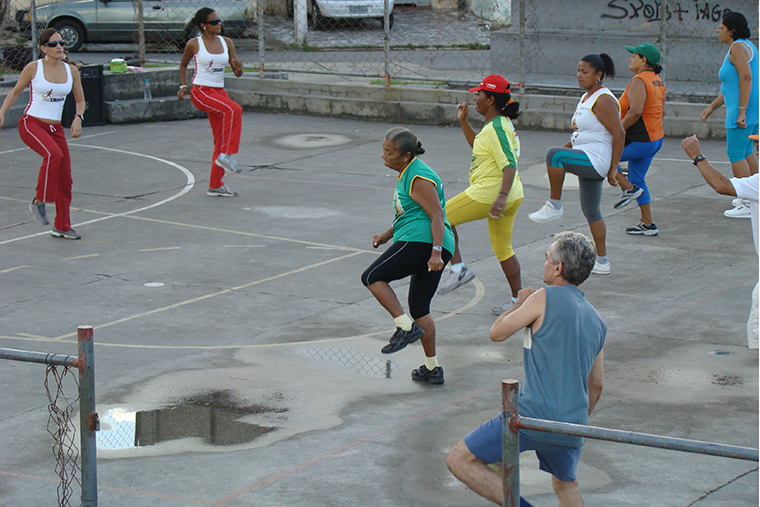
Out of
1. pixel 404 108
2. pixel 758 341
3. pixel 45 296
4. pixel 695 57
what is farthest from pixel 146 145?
pixel 758 341

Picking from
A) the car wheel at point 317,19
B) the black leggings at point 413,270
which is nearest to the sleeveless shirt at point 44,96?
the black leggings at point 413,270

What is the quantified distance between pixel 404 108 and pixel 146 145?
4.94 meters

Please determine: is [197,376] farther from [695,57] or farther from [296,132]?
[695,57]

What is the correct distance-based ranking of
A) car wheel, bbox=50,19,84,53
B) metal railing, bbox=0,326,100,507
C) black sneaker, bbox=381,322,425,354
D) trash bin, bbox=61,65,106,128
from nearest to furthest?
1. metal railing, bbox=0,326,100,507
2. black sneaker, bbox=381,322,425,354
3. trash bin, bbox=61,65,106,128
4. car wheel, bbox=50,19,84,53

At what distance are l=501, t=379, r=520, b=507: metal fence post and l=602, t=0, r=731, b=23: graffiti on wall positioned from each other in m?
16.6

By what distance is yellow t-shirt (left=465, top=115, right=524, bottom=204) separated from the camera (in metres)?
7.90

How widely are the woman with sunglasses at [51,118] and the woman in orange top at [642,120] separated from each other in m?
6.05

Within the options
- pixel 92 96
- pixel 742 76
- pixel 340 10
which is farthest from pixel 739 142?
pixel 340 10

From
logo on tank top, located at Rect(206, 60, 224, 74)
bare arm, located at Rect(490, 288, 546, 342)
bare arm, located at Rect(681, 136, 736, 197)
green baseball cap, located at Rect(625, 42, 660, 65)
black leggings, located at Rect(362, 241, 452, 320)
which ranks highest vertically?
green baseball cap, located at Rect(625, 42, 660, 65)

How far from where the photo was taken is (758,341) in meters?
6.39

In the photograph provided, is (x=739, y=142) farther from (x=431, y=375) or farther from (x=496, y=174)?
(x=431, y=375)

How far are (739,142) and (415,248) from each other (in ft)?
18.1

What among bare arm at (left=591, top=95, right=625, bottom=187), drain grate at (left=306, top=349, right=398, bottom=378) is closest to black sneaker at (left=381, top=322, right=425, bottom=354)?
drain grate at (left=306, top=349, right=398, bottom=378)

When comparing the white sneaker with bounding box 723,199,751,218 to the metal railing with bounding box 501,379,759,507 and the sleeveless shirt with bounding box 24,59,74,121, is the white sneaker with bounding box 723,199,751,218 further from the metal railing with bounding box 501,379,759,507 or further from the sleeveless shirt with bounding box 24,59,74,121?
the metal railing with bounding box 501,379,759,507
